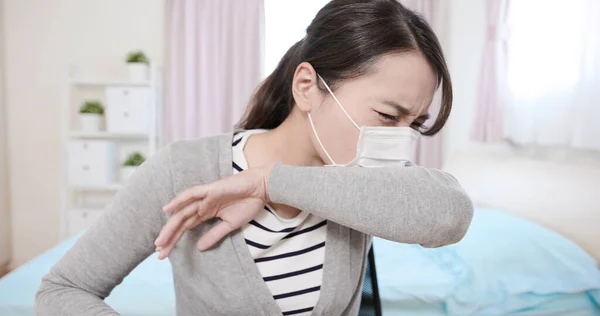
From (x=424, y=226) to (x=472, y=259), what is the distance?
74 centimetres

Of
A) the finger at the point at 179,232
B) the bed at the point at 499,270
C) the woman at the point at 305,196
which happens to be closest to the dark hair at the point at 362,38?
the woman at the point at 305,196

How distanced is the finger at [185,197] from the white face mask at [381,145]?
0.85 ft

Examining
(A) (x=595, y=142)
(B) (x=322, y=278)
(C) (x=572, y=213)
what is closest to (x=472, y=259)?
(C) (x=572, y=213)

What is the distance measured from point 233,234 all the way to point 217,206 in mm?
79

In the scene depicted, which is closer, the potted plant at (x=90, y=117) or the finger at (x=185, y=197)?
the finger at (x=185, y=197)

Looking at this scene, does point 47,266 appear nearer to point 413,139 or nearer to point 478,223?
point 413,139

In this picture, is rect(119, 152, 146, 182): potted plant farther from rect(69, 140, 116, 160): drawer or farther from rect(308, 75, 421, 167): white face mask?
Result: rect(308, 75, 421, 167): white face mask

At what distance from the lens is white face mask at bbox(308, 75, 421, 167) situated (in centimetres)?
78

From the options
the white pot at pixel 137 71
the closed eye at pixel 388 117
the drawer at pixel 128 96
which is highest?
the white pot at pixel 137 71

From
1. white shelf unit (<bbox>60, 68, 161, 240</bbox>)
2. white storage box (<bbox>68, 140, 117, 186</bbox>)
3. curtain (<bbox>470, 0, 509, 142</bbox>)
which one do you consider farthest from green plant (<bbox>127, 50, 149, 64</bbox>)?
curtain (<bbox>470, 0, 509, 142</bbox>)

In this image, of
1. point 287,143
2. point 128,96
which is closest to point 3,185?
point 128,96

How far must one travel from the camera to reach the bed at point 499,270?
3.96 feet

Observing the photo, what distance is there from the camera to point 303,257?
785 mm

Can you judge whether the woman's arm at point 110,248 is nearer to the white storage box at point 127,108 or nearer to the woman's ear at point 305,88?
the woman's ear at point 305,88
